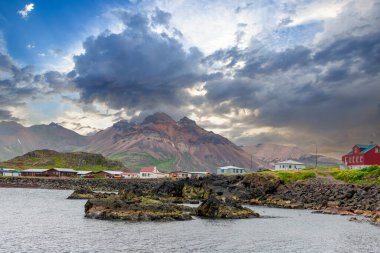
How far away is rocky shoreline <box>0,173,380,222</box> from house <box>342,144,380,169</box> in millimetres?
30795

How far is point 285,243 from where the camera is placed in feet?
174

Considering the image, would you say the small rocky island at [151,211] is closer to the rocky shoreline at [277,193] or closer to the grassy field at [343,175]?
the rocky shoreline at [277,193]

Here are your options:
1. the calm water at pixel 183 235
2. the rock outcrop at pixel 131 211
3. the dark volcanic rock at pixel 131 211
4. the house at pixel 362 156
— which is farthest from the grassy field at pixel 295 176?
the dark volcanic rock at pixel 131 211

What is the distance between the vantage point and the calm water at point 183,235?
4734 centimetres

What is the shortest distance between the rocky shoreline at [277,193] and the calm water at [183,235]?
878 inches

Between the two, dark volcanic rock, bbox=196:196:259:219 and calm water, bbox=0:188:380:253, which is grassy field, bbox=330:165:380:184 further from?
dark volcanic rock, bbox=196:196:259:219

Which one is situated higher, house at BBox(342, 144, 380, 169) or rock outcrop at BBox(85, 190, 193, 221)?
house at BBox(342, 144, 380, 169)

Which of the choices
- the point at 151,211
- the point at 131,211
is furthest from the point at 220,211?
the point at 131,211

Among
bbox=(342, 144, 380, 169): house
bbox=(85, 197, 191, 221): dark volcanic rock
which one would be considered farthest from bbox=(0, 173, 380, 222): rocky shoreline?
bbox=(342, 144, 380, 169): house

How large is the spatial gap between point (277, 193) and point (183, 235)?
77.3 metres

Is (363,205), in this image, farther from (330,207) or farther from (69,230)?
(69,230)

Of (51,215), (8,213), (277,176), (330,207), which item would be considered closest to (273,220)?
(330,207)

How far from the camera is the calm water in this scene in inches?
1864

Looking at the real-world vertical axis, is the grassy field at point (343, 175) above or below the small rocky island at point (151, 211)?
above
